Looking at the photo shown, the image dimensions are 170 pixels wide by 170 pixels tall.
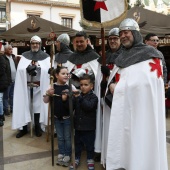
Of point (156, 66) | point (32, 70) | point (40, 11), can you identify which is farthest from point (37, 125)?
point (40, 11)

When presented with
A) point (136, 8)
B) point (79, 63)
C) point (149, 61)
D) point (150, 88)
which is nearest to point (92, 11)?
point (79, 63)

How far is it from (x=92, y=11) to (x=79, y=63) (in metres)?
0.79

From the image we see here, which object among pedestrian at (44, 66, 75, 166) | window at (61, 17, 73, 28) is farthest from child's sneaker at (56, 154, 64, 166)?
window at (61, 17, 73, 28)

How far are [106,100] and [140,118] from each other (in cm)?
64

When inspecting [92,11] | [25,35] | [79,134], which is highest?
[25,35]

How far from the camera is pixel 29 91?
511 centimetres

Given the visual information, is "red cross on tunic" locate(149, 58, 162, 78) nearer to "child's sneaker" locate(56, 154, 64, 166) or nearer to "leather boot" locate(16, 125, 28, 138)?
"child's sneaker" locate(56, 154, 64, 166)

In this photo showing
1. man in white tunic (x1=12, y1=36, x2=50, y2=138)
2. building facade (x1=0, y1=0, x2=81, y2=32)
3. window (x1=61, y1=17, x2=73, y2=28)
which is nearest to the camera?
man in white tunic (x1=12, y1=36, x2=50, y2=138)

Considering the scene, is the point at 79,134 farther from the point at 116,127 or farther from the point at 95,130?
the point at 116,127

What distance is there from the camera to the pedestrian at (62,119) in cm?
365

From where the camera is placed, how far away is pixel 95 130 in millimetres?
3613

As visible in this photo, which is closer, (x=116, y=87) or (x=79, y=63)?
(x=116, y=87)

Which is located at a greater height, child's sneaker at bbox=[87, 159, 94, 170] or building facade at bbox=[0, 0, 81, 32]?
building facade at bbox=[0, 0, 81, 32]

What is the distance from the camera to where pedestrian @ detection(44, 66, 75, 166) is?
365 centimetres
